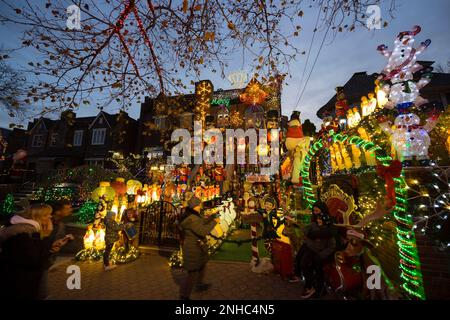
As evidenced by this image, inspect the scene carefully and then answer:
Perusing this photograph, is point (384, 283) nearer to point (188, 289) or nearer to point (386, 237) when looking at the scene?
point (386, 237)

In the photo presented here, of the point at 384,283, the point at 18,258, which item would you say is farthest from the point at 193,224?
the point at 384,283

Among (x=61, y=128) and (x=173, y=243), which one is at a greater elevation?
(x=61, y=128)

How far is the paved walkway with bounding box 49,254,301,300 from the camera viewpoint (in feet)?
15.1

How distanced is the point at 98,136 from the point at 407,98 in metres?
30.4

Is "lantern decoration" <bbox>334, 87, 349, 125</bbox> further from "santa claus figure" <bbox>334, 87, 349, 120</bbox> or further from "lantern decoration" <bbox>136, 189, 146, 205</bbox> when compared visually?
"lantern decoration" <bbox>136, 189, 146, 205</bbox>

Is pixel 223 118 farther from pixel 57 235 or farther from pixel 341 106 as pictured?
pixel 57 235

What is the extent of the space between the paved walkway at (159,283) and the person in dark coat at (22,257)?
215 centimetres

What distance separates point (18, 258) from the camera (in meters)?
2.72

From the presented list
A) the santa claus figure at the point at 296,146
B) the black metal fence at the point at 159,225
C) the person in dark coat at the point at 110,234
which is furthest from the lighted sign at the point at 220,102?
the person in dark coat at the point at 110,234

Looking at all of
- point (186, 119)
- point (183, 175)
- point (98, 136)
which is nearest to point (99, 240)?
point (183, 175)

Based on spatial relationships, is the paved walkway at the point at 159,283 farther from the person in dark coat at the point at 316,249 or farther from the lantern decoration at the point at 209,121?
the lantern decoration at the point at 209,121

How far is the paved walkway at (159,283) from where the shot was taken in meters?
4.59

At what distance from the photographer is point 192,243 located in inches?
168
